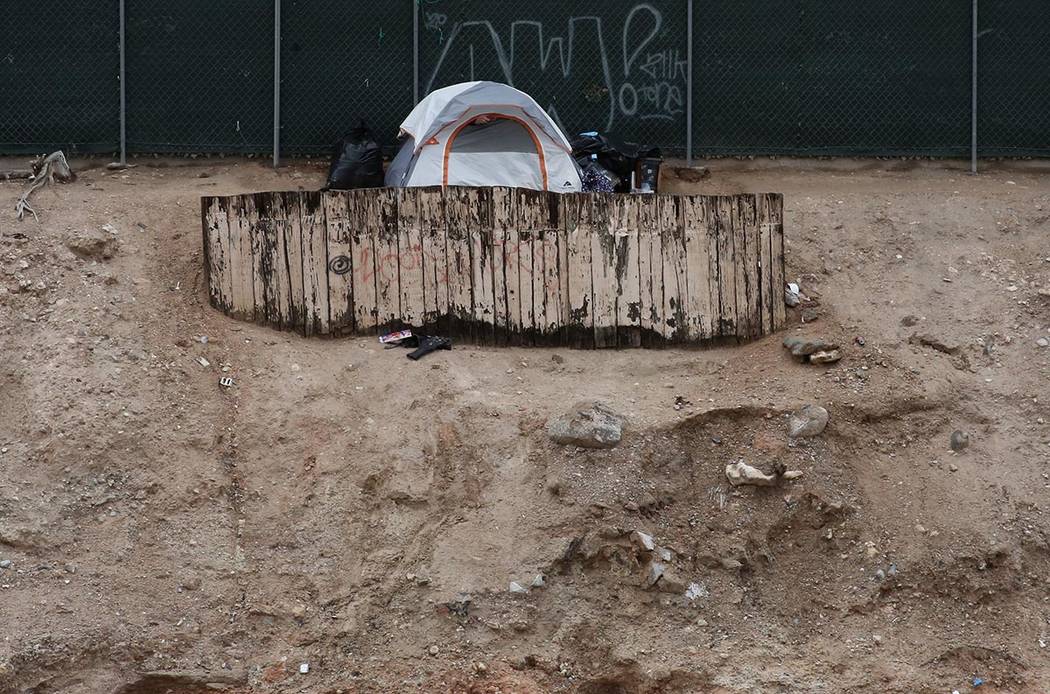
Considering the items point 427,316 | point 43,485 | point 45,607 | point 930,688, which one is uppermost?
point 427,316

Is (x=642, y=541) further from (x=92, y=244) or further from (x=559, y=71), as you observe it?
(x=559, y=71)

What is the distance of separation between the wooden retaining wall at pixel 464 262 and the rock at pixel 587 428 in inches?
41.9

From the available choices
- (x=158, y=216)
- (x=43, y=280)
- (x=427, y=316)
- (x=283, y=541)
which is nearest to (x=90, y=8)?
(x=158, y=216)

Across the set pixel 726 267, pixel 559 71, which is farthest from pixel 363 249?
pixel 559 71

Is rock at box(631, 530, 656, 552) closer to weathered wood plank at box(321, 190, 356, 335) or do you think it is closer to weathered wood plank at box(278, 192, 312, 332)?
weathered wood plank at box(321, 190, 356, 335)

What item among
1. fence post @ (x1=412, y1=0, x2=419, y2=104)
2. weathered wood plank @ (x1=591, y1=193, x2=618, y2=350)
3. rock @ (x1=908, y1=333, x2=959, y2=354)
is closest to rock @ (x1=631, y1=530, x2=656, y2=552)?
weathered wood plank @ (x1=591, y1=193, x2=618, y2=350)

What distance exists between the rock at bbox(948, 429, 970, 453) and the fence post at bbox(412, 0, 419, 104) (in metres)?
5.77

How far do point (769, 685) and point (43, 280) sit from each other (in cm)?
566

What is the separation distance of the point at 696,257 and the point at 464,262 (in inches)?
65.7

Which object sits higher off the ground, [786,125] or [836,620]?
[786,125]

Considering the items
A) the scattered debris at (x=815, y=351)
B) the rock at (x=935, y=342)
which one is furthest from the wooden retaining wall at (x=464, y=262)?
the rock at (x=935, y=342)

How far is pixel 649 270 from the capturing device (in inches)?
382

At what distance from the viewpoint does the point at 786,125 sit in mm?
12578

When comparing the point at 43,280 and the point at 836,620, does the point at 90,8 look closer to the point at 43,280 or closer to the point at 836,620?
the point at 43,280
